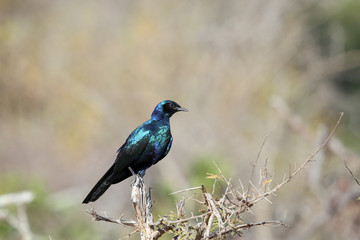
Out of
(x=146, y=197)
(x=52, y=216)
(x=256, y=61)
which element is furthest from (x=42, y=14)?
(x=146, y=197)

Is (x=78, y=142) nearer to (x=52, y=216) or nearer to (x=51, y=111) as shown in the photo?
(x=51, y=111)

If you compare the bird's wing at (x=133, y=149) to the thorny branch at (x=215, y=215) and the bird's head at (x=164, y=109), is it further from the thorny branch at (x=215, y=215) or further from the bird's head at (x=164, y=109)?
the thorny branch at (x=215, y=215)

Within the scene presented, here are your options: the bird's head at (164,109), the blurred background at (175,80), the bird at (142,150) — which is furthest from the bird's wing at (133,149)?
the blurred background at (175,80)

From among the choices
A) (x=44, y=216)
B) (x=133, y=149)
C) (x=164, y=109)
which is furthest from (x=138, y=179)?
(x=44, y=216)

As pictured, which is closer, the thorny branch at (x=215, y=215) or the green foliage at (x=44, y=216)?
the thorny branch at (x=215, y=215)

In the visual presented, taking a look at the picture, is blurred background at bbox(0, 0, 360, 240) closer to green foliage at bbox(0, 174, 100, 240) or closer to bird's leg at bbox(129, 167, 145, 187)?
green foliage at bbox(0, 174, 100, 240)

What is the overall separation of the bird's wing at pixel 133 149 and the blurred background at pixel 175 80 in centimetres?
868

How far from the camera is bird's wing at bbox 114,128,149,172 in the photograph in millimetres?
4498

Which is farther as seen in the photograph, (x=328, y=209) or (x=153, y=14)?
(x=153, y=14)

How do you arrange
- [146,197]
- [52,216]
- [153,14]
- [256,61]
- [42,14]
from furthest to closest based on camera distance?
[42,14] → [153,14] → [256,61] → [52,216] → [146,197]

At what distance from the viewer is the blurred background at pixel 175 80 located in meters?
15.9

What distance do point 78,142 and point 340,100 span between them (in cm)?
791

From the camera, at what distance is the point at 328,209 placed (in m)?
8.75

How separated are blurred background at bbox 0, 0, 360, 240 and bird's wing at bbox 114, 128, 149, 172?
8.68 metres
